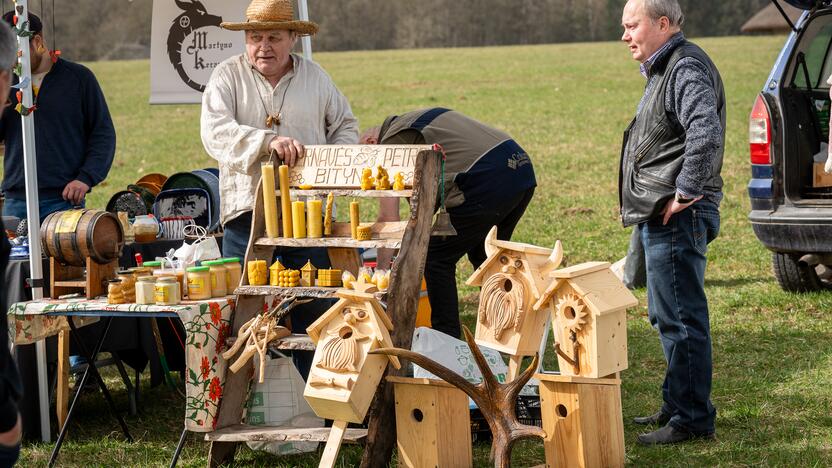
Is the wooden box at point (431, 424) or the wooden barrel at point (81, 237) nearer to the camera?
the wooden box at point (431, 424)

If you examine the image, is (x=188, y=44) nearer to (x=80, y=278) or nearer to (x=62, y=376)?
(x=80, y=278)

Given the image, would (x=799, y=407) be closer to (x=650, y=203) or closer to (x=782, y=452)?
(x=782, y=452)

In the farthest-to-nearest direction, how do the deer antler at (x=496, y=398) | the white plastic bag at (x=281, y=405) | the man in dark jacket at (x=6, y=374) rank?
the white plastic bag at (x=281, y=405) < the deer antler at (x=496, y=398) < the man in dark jacket at (x=6, y=374)

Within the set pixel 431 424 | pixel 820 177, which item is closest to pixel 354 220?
pixel 431 424

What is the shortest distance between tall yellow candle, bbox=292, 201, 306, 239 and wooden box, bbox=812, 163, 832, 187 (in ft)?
11.4

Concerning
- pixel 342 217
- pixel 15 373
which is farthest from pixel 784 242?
pixel 342 217

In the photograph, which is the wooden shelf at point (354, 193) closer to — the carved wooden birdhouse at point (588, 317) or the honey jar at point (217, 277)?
the honey jar at point (217, 277)

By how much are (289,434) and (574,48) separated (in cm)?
3717

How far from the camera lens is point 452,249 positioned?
17.7 feet

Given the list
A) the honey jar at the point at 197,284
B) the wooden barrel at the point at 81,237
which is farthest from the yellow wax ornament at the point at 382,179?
the wooden barrel at the point at 81,237

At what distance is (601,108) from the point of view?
70.6 feet

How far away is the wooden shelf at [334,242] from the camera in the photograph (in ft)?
13.8

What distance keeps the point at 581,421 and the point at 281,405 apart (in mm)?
1276

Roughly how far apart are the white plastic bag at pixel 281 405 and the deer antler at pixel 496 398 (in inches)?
28.9
